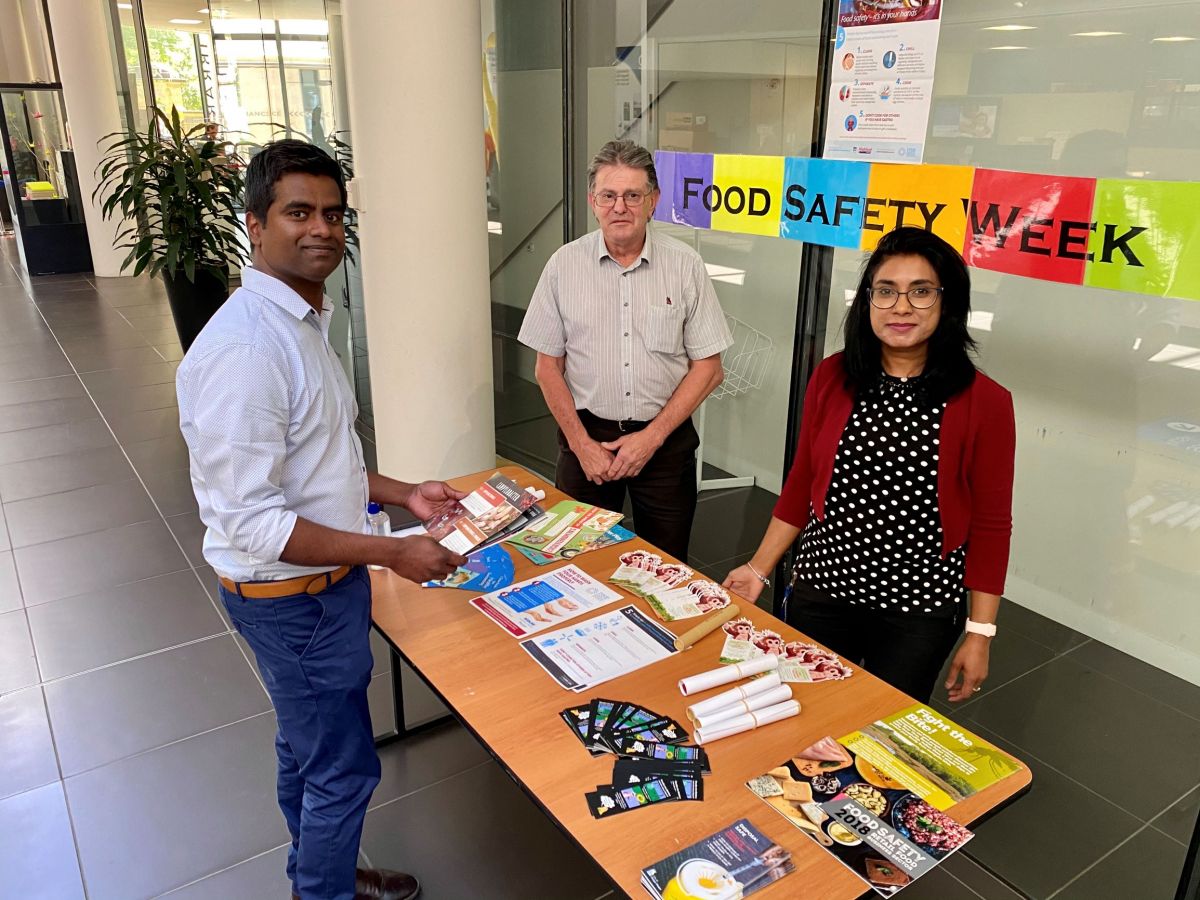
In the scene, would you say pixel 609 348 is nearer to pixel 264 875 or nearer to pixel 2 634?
pixel 264 875

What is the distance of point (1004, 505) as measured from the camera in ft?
6.61

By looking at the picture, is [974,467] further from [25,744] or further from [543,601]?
[25,744]

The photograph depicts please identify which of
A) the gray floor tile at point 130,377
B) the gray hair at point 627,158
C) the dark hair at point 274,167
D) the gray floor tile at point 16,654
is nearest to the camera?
the dark hair at point 274,167

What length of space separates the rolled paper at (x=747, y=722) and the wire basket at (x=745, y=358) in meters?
2.34

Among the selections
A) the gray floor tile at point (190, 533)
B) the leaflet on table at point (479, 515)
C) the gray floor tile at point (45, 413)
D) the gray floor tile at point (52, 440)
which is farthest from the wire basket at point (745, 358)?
the gray floor tile at point (45, 413)

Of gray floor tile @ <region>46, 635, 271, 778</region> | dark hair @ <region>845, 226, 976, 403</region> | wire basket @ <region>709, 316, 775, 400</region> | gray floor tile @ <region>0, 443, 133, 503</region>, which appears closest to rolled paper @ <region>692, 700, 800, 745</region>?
dark hair @ <region>845, 226, 976, 403</region>

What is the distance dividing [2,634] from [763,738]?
351cm

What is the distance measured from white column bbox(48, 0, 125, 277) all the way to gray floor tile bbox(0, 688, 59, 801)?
31.9 ft

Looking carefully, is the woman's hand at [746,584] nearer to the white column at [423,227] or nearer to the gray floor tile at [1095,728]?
the gray floor tile at [1095,728]

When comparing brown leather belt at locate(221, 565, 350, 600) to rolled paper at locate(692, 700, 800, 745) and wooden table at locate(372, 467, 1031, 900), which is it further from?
rolled paper at locate(692, 700, 800, 745)

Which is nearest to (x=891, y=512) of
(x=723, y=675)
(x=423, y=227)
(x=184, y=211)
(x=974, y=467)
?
(x=974, y=467)

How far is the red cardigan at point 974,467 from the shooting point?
1979 mm

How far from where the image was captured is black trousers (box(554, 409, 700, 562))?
3.09 m

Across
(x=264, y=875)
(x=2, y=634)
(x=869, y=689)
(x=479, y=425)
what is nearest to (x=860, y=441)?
(x=869, y=689)
